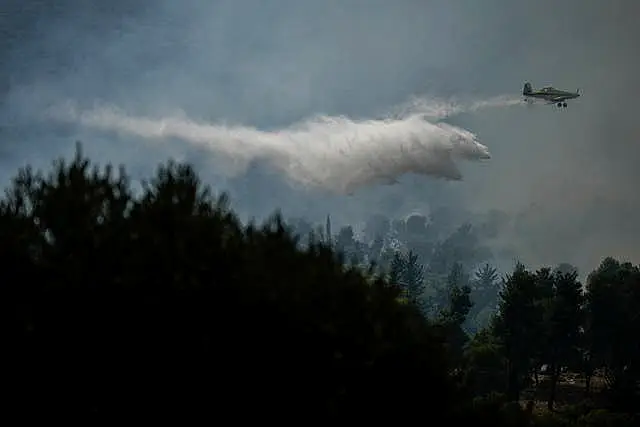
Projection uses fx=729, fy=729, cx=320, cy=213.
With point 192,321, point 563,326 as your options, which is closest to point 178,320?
point 192,321

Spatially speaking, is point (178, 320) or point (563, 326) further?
point (563, 326)

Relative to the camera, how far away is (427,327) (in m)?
23.3

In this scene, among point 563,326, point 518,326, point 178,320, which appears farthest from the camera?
point 518,326

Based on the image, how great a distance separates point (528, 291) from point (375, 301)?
5757 centimetres

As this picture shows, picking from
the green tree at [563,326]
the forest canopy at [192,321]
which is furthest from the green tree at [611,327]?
the forest canopy at [192,321]

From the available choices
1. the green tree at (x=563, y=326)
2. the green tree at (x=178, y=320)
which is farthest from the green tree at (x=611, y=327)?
the green tree at (x=178, y=320)

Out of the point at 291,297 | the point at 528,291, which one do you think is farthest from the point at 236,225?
the point at 528,291

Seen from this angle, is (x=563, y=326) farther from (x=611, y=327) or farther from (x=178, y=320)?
(x=178, y=320)

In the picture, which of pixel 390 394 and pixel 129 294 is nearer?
pixel 129 294

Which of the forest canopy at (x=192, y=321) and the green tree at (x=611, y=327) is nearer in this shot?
Result: the forest canopy at (x=192, y=321)

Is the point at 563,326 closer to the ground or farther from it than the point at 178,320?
farther from it

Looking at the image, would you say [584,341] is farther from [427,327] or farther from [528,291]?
[427,327]

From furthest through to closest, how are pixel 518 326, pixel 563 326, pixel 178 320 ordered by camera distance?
pixel 518 326
pixel 563 326
pixel 178 320

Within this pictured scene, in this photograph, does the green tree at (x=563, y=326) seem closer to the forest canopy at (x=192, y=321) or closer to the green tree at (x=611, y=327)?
the green tree at (x=611, y=327)
